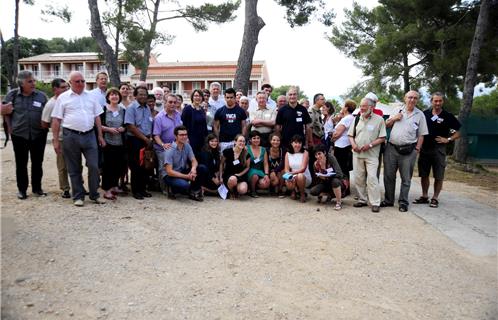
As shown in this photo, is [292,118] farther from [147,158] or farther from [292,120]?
[147,158]

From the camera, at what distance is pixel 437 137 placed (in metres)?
6.18

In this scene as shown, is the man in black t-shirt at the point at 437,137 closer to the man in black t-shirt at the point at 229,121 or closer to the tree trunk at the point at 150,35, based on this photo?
the man in black t-shirt at the point at 229,121

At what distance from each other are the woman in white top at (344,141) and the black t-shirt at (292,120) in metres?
0.57

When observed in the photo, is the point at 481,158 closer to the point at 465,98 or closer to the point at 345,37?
the point at 465,98

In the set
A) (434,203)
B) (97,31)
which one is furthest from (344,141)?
(97,31)

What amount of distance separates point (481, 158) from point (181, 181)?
13.3m

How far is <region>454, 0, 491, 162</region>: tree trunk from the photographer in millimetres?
11688

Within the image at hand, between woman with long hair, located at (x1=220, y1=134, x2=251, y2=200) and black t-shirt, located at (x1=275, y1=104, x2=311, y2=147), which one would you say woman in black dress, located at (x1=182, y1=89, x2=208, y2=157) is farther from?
black t-shirt, located at (x1=275, y1=104, x2=311, y2=147)

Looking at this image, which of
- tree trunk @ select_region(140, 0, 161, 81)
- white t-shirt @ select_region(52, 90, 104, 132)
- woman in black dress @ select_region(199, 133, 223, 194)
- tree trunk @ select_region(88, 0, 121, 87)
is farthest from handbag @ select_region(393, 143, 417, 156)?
tree trunk @ select_region(140, 0, 161, 81)

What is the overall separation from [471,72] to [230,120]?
9.51m

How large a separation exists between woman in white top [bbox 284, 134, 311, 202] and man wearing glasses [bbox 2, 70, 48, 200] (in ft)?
12.2

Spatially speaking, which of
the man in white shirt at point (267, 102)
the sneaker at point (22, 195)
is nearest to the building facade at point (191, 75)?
the man in white shirt at point (267, 102)

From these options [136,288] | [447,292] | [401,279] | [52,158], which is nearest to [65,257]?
[136,288]

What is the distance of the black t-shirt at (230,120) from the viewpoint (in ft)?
21.5
